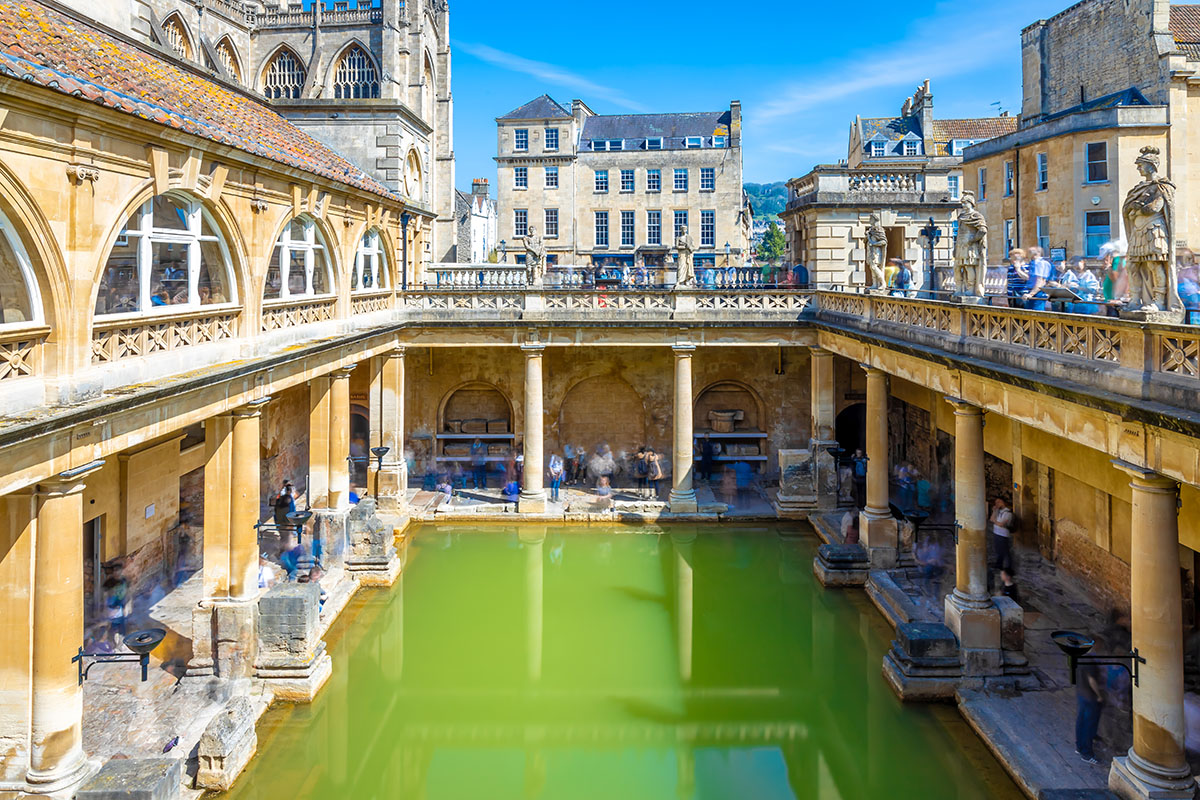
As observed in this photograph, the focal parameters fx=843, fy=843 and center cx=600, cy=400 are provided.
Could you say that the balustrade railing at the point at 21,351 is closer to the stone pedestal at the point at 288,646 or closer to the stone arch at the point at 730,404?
the stone pedestal at the point at 288,646

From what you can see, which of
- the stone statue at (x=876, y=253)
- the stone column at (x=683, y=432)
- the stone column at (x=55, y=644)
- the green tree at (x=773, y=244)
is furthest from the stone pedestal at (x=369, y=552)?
the green tree at (x=773, y=244)

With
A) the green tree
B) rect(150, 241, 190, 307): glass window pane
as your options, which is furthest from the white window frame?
the green tree

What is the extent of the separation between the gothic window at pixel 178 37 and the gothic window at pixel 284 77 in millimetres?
5200

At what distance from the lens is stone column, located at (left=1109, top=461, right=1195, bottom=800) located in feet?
31.9

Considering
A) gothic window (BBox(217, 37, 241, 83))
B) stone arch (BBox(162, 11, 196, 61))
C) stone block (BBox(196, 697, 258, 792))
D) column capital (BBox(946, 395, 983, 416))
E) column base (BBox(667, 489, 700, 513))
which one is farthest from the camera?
gothic window (BBox(217, 37, 241, 83))

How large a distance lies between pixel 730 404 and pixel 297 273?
52.6 ft

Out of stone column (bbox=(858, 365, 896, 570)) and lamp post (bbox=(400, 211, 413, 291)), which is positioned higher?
lamp post (bbox=(400, 211, 413, 291))

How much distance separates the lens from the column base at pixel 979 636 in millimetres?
14250

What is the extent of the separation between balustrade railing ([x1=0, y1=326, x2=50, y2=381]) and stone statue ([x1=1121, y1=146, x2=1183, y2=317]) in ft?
40.2

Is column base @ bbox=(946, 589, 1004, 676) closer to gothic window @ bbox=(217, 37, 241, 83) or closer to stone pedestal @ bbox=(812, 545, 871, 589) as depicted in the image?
stone pedestal @ bbox=(812, 545, 871, 589)

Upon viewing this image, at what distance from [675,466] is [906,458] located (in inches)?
335

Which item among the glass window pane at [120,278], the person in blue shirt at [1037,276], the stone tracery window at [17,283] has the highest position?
the glass window pane at [120,278]

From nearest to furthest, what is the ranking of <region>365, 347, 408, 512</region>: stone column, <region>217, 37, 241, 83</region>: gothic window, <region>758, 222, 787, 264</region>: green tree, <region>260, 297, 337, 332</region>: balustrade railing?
<region>260, 297, 337, 332</region>: balustrade railing < <region>365, 347, 408, 512</region>: stone column < <region>217, 37, 241, 83</region>: gothic window < <region>758, 222, 787, 264</region>: green tree

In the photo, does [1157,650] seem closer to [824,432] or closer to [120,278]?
[824,432]
